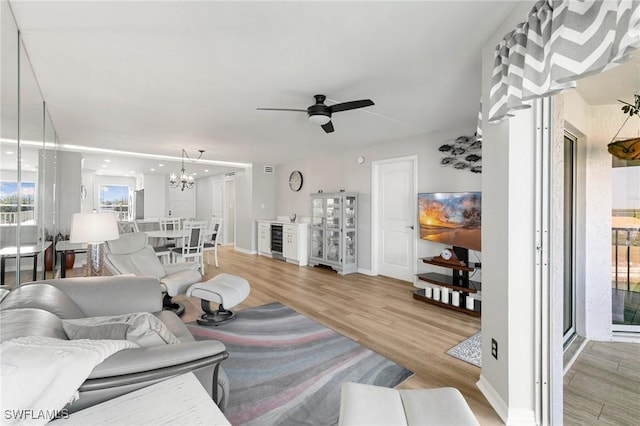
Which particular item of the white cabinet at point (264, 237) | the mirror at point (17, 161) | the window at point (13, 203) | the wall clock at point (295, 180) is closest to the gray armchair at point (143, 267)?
the mirror at point (17, 161)

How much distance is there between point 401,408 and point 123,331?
129 cm

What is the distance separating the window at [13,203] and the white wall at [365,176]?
442 cm

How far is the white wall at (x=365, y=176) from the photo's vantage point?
407 cm

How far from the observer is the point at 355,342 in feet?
8.64

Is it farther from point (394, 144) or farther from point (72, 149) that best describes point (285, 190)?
point (72, 149)

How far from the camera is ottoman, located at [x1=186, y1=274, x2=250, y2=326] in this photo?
2.87 meters

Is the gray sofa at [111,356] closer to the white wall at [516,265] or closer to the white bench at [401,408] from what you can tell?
the white bench at [401,408]

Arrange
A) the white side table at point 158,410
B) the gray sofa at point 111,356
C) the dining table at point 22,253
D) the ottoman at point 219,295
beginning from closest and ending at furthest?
1. the white side table at point 158,410
2. the gray sofa at point 111,356
3. the dining table at point 22,253
4. the ottoman at point 219,295

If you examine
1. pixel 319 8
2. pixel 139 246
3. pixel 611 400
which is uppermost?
pixel 319 8

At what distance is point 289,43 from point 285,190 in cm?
548

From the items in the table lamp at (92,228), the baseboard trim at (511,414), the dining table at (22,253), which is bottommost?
the baseboard trim at (511,414)

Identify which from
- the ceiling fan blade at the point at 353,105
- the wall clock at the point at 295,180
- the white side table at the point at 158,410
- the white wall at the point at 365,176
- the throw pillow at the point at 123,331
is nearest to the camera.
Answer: the white side table at the point at 158,410

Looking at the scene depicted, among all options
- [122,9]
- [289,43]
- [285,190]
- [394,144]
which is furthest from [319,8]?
[285,190]

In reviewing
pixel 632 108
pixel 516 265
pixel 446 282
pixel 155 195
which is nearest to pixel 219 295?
pixel 516 265
